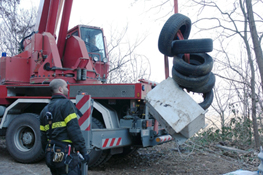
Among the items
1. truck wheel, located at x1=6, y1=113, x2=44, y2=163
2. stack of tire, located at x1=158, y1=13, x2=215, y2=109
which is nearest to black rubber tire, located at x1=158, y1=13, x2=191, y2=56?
stack of tire, located at x1=158, y1=13, x2=215, y2=109

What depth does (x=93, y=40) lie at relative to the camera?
7.82 metres

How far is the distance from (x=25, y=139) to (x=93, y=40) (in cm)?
324

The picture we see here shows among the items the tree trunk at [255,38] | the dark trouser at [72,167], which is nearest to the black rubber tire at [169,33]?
the dark trouser at [72,167]

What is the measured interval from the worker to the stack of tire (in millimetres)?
1722

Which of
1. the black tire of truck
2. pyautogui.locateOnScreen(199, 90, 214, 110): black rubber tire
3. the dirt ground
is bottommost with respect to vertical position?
the dirt ground

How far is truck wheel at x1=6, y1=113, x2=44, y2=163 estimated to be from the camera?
595 centimetres

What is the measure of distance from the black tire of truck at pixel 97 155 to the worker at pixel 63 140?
210 cm

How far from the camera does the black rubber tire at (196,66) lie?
407 cm

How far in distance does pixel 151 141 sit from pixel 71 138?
2669 mm

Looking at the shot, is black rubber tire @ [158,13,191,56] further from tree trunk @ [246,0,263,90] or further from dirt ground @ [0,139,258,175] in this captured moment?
tree trunk @ [246,0,263,90]

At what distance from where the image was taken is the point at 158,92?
4312mm

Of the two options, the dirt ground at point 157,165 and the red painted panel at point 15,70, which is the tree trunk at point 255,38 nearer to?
the dirt ground at point 157,165

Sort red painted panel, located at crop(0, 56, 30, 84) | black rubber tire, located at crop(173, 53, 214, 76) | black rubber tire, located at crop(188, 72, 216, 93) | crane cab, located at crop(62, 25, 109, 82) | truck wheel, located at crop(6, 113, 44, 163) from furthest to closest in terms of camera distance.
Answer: crane cab, located at crop(62, 25, 109, 82)
red painted panel, located at crop(0, 56, 30, 84)
truck wheel, located at crop(6, 113, 44, 163)
black rubber tire, located at crop(188, 72, 216, 93)
black rubber tire, located at crop(173, 53, 214, 76)

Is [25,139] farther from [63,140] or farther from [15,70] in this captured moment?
[63,140]
